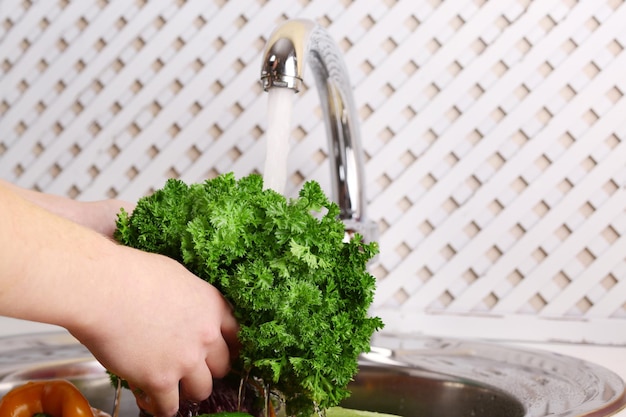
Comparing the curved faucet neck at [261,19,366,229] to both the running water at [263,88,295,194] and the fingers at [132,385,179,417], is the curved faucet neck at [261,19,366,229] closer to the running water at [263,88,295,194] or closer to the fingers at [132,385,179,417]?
the running water at [263,88,295,194]

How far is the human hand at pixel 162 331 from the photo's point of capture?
2.07ft

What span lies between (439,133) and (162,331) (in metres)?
0.94

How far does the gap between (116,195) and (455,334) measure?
0.73 m

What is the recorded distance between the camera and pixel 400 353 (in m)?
1.27

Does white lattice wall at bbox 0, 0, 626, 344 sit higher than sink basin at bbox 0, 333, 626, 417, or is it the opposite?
white lattice wall at bbox 0, 0, 626, 344

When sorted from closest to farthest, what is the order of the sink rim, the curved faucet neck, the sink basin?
the sink rim < the sink basin < the curved faucet neck

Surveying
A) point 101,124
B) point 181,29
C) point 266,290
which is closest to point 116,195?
point 101,124

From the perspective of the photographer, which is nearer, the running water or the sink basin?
the running water

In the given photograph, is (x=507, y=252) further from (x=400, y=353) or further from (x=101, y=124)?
(x=101, y=124)

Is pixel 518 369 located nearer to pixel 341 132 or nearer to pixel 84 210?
pixel 341 132

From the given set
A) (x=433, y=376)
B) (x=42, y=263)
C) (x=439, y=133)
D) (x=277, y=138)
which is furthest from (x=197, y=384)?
(x=439, y=133)

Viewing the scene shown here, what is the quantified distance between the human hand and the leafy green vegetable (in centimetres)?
3

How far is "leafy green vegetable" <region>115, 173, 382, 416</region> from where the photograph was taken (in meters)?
0.70

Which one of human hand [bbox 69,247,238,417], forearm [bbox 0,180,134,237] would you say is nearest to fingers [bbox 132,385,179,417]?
human hand [bbox 69,247,238,417]
